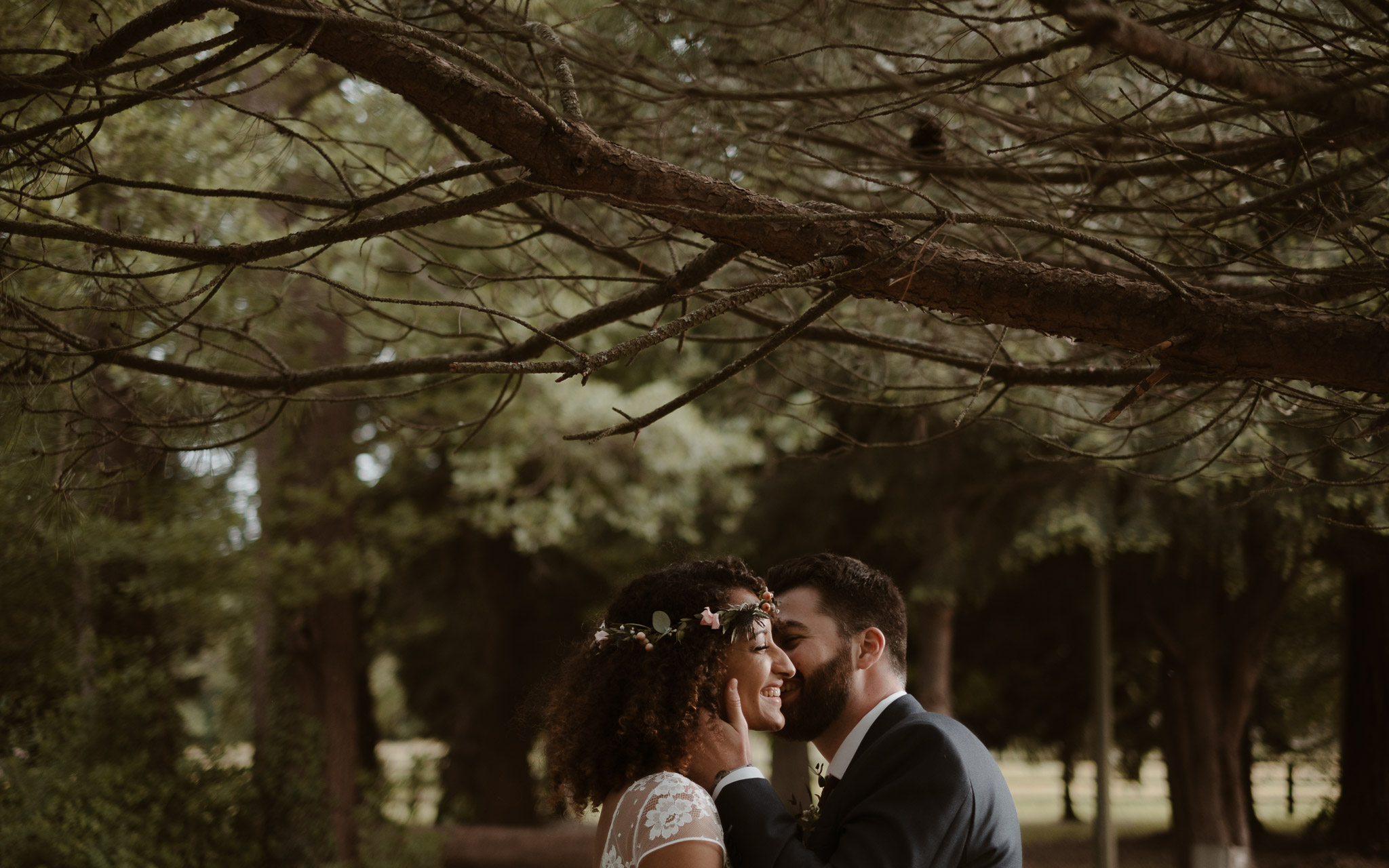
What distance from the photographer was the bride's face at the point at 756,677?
2.80 metres

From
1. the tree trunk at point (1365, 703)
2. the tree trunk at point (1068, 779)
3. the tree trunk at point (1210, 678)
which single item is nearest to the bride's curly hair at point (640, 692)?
the tree trunk at point (1210, 678)

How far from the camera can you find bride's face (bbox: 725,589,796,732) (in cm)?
280

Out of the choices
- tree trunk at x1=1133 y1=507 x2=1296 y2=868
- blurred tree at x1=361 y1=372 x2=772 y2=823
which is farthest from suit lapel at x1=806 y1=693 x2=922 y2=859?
tree trunk at x1=1133 y1=507 x2=1296 y2=868

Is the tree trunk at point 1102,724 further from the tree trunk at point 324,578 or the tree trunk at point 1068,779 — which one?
the tree trunk at point 324,578

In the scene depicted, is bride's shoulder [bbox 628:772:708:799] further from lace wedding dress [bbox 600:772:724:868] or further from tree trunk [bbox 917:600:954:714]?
tree trunk [bbox 917:600:954:714]

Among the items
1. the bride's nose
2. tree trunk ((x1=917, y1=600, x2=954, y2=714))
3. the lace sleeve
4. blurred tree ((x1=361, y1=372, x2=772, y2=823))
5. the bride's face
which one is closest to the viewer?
the lace sleeve

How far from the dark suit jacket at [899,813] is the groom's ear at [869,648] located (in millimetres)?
242

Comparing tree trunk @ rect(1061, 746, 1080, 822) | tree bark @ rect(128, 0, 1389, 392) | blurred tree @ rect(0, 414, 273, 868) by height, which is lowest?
tree trunk @ rect(1061, 746, 1080, 822)

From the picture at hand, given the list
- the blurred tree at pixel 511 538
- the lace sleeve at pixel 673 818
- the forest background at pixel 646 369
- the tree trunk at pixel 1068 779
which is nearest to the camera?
the lace sleeve at pixel 673 818

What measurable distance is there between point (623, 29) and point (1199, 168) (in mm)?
2736

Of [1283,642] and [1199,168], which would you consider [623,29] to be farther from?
[1283,642]

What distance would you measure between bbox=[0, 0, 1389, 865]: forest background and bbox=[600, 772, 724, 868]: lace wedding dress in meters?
0.71

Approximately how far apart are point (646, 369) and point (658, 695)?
37.8 ft

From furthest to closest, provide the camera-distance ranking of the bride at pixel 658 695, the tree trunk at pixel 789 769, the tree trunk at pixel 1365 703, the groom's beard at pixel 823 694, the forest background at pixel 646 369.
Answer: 1. the tree trunk at pixel 789 769
2. the tree trunk at pixel 1365 703
3. the groom's beard at pixel 823 694
4. the forest background at pixel 646 369
5. the bride at pixel 658 695
